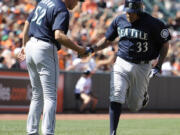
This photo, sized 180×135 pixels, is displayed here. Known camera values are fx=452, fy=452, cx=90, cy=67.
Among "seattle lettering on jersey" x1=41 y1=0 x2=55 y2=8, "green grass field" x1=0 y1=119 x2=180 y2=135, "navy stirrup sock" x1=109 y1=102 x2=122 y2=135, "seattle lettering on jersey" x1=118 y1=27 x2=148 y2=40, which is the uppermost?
"seattle lettering on jersey" x1=41 y1=0 x2=55 y2=8

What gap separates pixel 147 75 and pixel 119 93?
0.60m

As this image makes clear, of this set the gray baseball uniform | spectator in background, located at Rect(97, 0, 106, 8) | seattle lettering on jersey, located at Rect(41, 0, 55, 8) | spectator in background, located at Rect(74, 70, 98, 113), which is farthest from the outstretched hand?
spectator in background, located at Rect(97, 0, 106, 8)

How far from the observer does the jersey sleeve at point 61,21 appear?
5.49 metres

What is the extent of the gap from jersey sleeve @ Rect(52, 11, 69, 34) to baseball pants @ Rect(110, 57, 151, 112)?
1.53 m

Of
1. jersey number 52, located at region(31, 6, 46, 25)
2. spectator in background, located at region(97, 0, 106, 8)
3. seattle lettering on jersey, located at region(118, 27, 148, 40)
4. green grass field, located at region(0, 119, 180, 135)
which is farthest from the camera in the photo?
spectator in background, located at region(97, 0, 106, 8)

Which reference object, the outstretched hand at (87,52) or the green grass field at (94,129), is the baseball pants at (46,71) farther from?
the green grass field at (94,129)

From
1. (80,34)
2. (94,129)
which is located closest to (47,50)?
(94,129)

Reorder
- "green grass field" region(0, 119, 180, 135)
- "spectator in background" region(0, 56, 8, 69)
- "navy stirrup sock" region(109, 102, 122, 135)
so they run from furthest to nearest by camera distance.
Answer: "spectator in background" region(0, 56, 8, 69) < "green grass field" region(0, 119, 180, 135) < "navy stirrup sock" region(109, 102, 122, 135)

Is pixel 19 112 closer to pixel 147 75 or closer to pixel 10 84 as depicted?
pixel 10 84

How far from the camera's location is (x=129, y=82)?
685 cm

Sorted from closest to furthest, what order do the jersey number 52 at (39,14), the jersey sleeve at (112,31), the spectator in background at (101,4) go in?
the jersey number 52 at (39,14) < the jersey sleeve at (112,31) < the spectator in background at (101,4)

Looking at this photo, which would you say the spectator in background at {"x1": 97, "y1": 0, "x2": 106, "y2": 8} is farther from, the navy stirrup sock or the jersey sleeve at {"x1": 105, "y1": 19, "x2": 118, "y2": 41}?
the navy stirrup sock

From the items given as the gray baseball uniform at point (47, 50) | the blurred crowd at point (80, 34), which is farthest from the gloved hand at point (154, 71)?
the blurred crowd at point (80, 34)

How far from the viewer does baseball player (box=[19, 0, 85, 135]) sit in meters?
5.55
